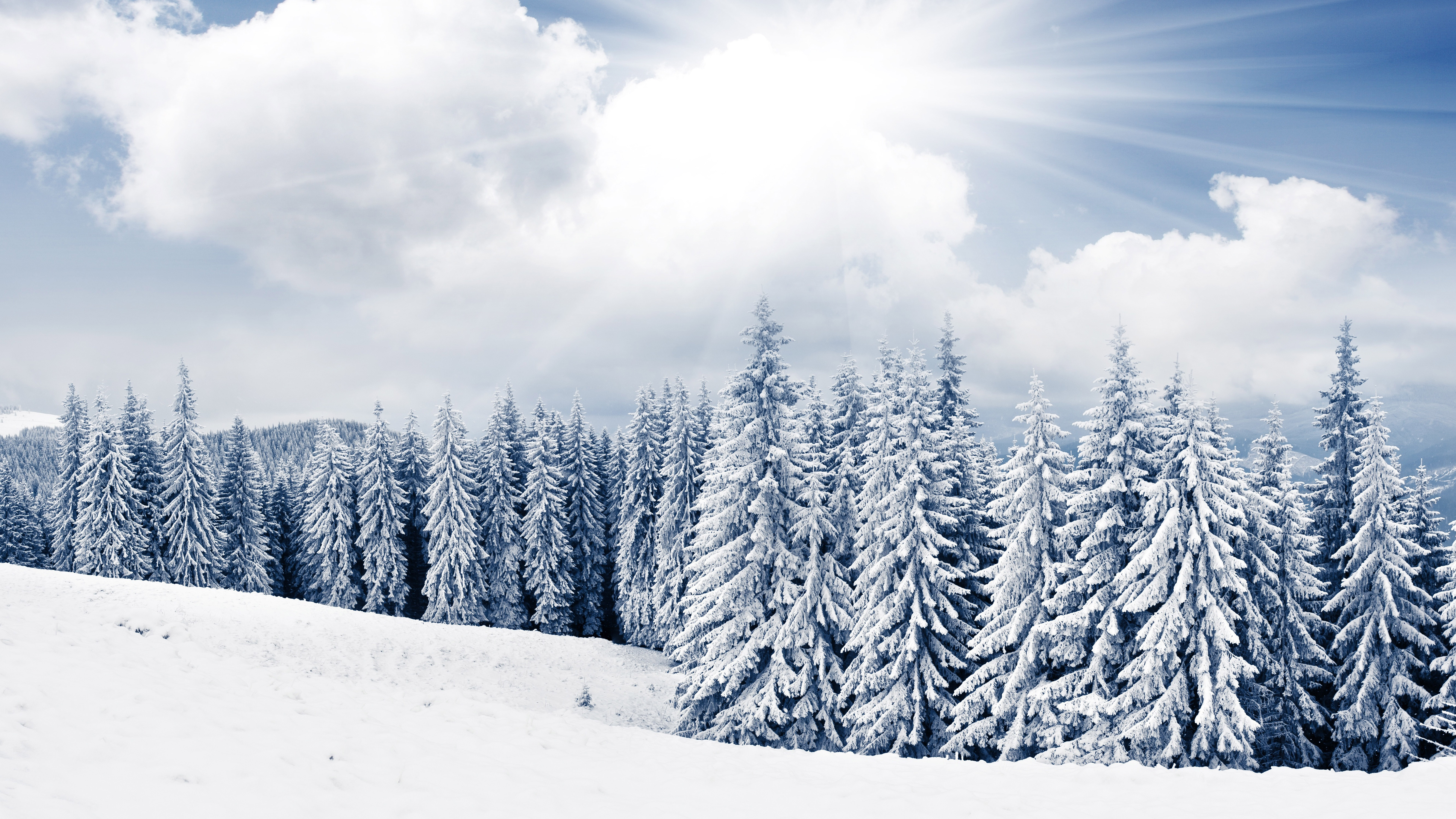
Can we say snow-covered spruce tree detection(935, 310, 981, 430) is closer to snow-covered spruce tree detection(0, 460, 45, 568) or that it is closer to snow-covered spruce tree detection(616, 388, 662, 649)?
snow-covered spruce tree detection(616, 388, 662, 649)

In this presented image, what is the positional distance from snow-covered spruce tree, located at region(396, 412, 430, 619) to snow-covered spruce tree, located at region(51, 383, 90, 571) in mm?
17606

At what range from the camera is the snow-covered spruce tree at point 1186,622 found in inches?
681

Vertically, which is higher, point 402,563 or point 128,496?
point 128,496

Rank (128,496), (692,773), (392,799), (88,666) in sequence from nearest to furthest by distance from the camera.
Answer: (392,799) < (88,666) < (692,773) < (128,496)

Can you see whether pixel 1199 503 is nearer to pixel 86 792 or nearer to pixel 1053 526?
pixel 1053 526

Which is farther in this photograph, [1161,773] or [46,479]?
[46,479]

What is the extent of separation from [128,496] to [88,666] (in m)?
38.8

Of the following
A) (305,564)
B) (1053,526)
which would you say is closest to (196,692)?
(1053,526)

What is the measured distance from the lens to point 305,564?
46625mm

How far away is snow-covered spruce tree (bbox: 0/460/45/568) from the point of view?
46594 mm

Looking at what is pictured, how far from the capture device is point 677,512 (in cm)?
3506

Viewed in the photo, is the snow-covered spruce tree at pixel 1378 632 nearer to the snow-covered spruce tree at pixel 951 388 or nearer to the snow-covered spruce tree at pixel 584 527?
the snow-covered spruce tree at pixel 951 388

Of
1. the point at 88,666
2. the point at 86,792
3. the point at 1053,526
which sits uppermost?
the point at 1053,526

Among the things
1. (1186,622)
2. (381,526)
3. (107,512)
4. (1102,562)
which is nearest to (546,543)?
(381,526)
